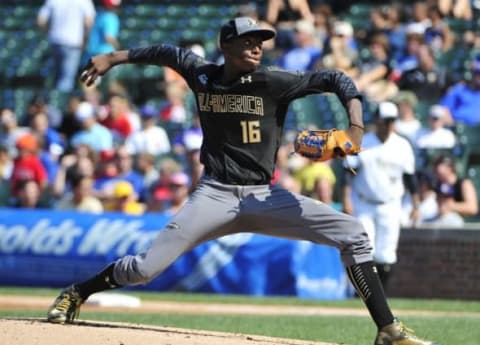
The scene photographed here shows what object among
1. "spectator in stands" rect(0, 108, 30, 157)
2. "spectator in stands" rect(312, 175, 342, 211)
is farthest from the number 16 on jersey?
"spectator in stands" rect(0, 108, 30, 157)

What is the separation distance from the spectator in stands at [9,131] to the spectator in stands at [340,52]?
14.0ft

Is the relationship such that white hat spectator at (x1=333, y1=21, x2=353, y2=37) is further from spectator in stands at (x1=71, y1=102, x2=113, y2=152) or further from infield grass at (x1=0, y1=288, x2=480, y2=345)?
infield grass at (x1=0, y1=288, x2=480, y2=345)

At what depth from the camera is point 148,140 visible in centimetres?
1578

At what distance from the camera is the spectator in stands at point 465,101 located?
14984 millimetres

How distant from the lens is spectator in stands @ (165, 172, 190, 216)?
45.4 ft

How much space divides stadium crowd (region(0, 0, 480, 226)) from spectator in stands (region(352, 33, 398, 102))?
22 mm

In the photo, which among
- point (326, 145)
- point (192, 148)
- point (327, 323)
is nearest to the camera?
point (326, 145)

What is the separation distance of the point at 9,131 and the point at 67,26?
7.35 ft

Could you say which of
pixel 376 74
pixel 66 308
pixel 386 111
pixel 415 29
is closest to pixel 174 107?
pixel 376 74

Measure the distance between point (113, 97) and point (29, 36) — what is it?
16.5 ft

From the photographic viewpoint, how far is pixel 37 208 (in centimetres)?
1495

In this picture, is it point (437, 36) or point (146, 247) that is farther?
point (437, 36)

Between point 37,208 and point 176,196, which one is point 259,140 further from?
point 37,208

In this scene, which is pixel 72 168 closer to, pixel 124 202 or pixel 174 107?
pixel 124 202
